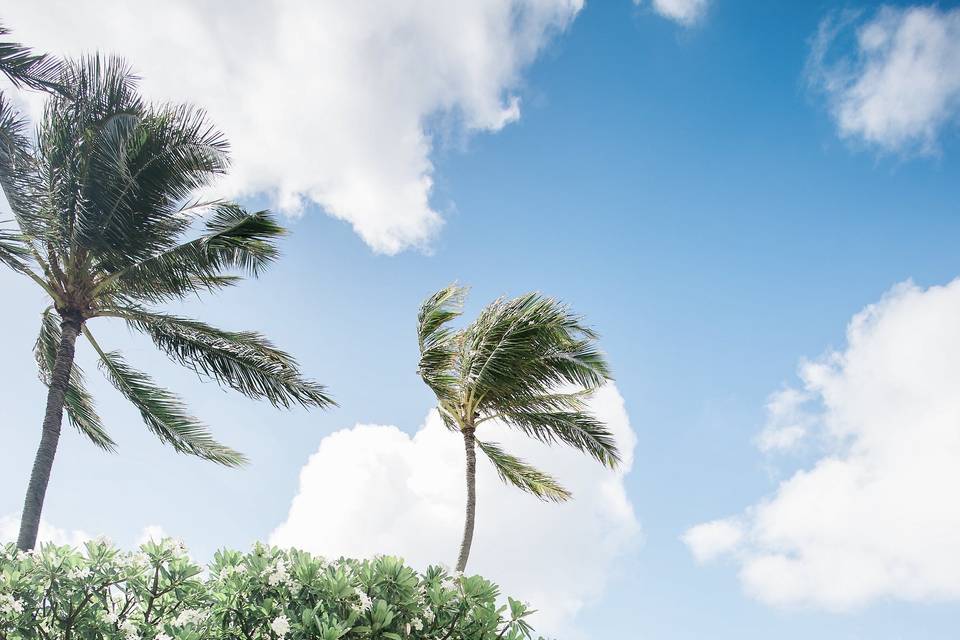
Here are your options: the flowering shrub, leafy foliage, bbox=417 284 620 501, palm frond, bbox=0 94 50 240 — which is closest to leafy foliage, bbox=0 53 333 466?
palm frond, bbox=0 94 50 240

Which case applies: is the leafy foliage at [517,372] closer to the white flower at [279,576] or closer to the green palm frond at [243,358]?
the green palm frond at [243,358]

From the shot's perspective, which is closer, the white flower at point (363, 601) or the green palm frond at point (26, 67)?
the white flower at point (363, 601)

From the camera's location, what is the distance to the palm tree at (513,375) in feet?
43.9

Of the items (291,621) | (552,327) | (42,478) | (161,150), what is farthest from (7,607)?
(552,327)

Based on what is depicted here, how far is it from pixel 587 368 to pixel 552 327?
4.05ft

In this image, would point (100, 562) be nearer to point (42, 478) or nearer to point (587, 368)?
point (42, 478)

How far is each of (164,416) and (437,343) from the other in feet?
18.0

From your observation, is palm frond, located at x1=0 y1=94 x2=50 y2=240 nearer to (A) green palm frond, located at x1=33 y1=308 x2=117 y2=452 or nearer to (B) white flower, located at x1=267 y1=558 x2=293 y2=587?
(A) green palm frond, located at x1=33 y1=308 x2=117 y2=452

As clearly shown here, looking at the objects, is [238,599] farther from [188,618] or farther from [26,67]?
[26,67]

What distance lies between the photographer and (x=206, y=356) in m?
12.3

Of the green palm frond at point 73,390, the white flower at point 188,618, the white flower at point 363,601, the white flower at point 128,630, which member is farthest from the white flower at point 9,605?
the green palm frond at point 73,390

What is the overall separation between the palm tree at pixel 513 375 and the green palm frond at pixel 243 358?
303 cm

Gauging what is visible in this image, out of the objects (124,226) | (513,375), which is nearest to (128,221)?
(124,226)

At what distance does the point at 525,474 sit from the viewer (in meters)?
15.4
